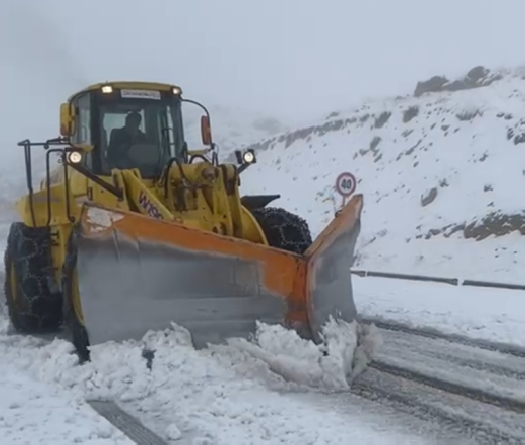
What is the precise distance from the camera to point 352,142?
2895cm

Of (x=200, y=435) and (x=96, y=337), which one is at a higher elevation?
(x=96, y=337)

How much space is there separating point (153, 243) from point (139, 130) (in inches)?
86.9

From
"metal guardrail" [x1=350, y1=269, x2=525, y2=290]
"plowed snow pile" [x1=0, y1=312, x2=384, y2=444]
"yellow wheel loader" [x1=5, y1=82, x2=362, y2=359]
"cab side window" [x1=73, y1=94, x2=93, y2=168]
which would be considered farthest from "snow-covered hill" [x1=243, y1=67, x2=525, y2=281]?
"plowed snow pile" [x1=0, y1=312, x2=384, y2=444]

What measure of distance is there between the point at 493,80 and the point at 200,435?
27011mm

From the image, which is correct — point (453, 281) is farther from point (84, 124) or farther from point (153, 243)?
point (153, 243)

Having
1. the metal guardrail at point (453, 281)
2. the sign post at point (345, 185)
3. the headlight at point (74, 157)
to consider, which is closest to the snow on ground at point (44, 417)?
the headlight at point (74, 157)

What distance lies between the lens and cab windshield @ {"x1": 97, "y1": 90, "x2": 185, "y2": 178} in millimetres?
7547

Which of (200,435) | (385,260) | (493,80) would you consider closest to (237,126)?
(493,80)

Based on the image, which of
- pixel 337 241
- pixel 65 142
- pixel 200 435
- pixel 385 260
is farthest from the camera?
pixel 385 260

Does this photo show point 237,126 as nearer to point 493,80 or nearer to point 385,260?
point 493,80

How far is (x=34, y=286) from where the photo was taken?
7.64m

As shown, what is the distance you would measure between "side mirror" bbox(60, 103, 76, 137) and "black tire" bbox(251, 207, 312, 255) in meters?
1.96

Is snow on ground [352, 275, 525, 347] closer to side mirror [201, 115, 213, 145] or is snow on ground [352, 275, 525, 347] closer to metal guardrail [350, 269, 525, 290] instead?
metal guardrail [350, 269, 525, 290]

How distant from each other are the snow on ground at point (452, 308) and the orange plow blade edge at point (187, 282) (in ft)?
8.66
